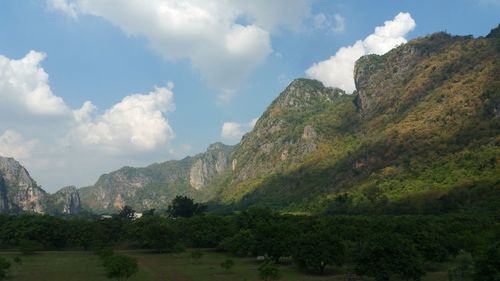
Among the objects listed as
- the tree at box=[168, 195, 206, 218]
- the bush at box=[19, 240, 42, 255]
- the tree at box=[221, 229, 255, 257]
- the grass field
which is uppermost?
the tree at box=[168, 195, 206, 218]

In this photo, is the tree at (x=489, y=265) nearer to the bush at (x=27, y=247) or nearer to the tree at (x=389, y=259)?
the tree at (x=389, y=259)

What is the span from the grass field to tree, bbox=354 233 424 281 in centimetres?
750

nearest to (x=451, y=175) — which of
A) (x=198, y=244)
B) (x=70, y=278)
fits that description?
(x=198, y=244)

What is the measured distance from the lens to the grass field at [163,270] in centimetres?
6525

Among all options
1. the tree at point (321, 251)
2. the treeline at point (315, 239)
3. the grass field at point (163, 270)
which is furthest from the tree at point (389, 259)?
the tree at point (321, 251)

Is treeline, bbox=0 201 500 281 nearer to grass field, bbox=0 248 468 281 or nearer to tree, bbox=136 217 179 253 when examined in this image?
tree, bbox=136 217 179 253

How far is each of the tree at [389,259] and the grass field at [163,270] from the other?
7.50m

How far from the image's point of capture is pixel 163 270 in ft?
247

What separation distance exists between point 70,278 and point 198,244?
49.7 meters

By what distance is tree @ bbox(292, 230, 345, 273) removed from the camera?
66875 millimetres

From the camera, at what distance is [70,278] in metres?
66.0

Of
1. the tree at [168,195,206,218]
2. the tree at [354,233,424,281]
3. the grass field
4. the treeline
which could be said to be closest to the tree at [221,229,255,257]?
the treeline

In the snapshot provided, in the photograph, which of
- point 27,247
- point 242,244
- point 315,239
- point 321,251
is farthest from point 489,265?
point 27,247

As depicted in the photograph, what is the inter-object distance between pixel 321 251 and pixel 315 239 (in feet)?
6.74
